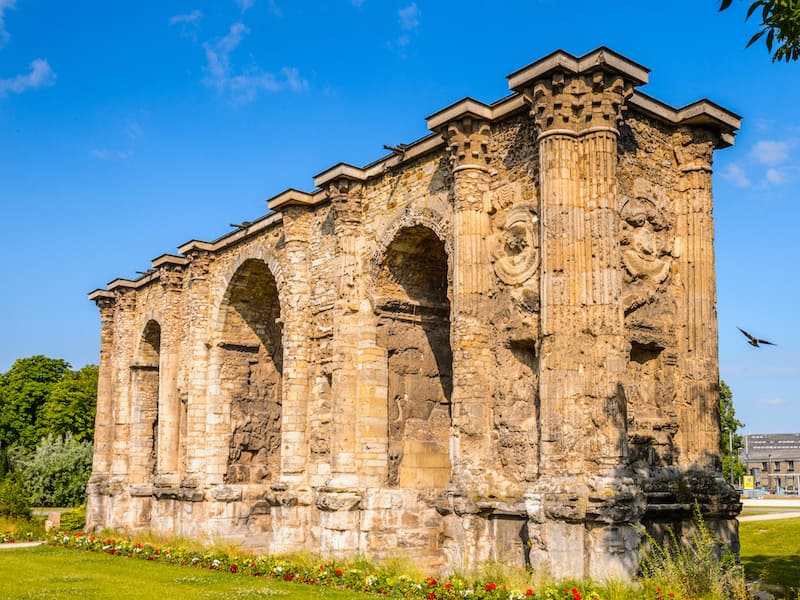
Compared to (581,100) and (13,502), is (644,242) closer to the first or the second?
(581,100)

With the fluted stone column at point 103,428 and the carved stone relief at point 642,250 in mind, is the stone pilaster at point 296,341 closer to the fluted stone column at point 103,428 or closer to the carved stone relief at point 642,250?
the carved stone relief at point 642,250

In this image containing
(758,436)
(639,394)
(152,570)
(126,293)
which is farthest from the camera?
(758,436)

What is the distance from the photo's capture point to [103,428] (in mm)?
24828

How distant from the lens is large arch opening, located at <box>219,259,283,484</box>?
62.0 ft

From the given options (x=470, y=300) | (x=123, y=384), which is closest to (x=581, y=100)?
(x=470, y=300)

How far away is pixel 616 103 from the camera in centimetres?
1051

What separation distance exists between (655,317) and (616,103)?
115 inches

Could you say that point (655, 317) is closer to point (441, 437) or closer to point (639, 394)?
point (639, 394)

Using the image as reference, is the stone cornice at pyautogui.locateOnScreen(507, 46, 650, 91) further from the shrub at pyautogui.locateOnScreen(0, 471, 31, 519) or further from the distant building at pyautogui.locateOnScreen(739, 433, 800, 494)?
the distant building at pyautogui.locateOnScreen(739, 433, 800, 494)

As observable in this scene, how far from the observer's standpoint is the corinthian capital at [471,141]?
12.0 metres

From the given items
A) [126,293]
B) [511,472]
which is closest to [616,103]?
[511,472]

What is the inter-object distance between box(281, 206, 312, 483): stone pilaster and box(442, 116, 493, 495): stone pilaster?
178 inches

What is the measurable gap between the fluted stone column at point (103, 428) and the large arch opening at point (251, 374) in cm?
666

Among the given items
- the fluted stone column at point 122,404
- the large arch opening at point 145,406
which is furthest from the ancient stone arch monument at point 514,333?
the fluted stone column at point 122,404
